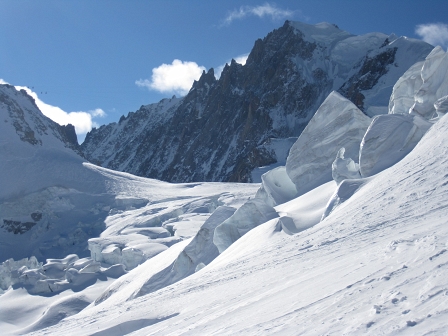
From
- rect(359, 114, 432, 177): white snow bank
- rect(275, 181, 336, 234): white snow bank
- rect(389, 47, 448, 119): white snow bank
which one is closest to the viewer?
rect(275, 181, 336, 234): white snow bank

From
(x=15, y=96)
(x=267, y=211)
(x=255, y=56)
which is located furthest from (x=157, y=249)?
(x=255, y=56)

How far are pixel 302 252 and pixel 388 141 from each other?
7684 millimetres

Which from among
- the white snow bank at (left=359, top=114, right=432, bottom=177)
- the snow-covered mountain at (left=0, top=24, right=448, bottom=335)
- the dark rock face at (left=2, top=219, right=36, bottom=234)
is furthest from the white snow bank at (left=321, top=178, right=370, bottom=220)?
the dark rock face at (left=2, top=219, right=36, bottom=234)

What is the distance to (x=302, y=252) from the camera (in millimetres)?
8602

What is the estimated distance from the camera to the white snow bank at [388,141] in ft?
47.3

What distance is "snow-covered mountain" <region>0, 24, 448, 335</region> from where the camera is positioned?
15.4 feet

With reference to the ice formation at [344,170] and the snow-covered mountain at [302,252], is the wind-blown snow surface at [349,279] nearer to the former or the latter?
the snow-covered mountain at [302,252]

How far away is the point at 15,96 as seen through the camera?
78188mm

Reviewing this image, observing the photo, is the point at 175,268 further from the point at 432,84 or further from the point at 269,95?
the point at 269,95

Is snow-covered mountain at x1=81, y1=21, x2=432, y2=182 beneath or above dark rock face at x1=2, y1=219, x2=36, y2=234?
above

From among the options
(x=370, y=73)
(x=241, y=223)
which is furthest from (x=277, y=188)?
(x=370, y=73)

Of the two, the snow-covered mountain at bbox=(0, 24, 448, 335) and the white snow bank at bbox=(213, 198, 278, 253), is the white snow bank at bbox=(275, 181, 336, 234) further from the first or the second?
the white snow bank at bbox=(213, 198, 278, 253)

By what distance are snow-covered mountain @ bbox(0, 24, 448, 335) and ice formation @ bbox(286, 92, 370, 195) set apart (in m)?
0.06

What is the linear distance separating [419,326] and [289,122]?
92.0 metres
